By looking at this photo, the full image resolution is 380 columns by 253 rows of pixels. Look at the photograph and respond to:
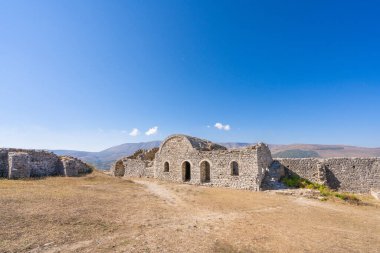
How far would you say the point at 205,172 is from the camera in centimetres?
2348

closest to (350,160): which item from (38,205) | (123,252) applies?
(123,252)

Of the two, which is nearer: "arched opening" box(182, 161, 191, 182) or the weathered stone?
the weathered stone

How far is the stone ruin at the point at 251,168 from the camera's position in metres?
19.8

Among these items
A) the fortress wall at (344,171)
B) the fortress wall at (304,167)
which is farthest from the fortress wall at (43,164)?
the fortress wall at (344,171)

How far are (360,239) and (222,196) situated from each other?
8649 millimetres

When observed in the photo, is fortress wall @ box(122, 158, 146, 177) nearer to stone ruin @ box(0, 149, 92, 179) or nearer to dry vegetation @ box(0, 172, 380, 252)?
stone ruin @ box(0, 149, 92, 179)

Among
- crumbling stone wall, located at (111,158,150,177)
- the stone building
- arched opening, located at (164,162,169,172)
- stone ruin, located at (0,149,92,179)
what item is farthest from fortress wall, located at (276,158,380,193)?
stone ruin, located at (0,149,92,179)

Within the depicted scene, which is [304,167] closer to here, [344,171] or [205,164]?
[344,171]

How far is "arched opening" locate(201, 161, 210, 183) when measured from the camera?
2267 centimetres

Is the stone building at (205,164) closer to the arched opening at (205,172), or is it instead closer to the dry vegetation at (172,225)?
the arched opening at (205,172)

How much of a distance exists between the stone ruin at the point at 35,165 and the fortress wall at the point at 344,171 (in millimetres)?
20415

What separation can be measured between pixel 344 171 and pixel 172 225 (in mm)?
18982

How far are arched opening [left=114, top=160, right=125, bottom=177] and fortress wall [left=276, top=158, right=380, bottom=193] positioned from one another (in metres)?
20.9

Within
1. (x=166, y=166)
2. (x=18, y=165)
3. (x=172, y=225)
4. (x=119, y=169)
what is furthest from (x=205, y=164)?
(x=18, y=165)
